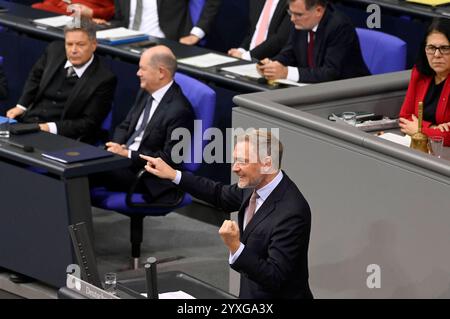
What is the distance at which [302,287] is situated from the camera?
15.2 ft

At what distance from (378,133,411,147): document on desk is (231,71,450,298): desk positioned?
0.35 meters

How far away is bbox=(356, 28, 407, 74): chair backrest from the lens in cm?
683

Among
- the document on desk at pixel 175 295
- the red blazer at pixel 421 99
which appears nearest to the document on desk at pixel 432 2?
the red blazer at pixel 421 99

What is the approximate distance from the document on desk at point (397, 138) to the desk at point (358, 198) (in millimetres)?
352

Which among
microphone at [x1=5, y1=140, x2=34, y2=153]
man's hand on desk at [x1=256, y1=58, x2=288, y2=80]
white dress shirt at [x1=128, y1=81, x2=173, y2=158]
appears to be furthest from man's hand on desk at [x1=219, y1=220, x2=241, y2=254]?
man's hand on desk at [x1=256, y1=58, x2=288, y2=80]

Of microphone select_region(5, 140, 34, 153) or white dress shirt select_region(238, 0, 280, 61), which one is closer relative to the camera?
microphone select_region(5, 140, 34, 153)

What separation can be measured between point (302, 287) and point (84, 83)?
9.60 ft

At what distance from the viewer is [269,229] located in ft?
15.1

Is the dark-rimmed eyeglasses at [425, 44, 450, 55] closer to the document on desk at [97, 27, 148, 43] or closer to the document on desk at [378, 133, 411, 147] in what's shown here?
the document on desk at [378, 133, 411, 147]

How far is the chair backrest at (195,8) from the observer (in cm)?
859

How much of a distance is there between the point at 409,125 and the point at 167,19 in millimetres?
3239

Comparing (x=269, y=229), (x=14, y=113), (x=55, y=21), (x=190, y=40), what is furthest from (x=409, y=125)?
(x=55, y=21)

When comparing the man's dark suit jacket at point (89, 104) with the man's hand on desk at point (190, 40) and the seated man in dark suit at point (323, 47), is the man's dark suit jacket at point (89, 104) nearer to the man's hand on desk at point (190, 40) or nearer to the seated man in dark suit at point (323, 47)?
the seated man in dark suit at point (323, 47)

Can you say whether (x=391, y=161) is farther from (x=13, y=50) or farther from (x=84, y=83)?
(x=13, y=50)
